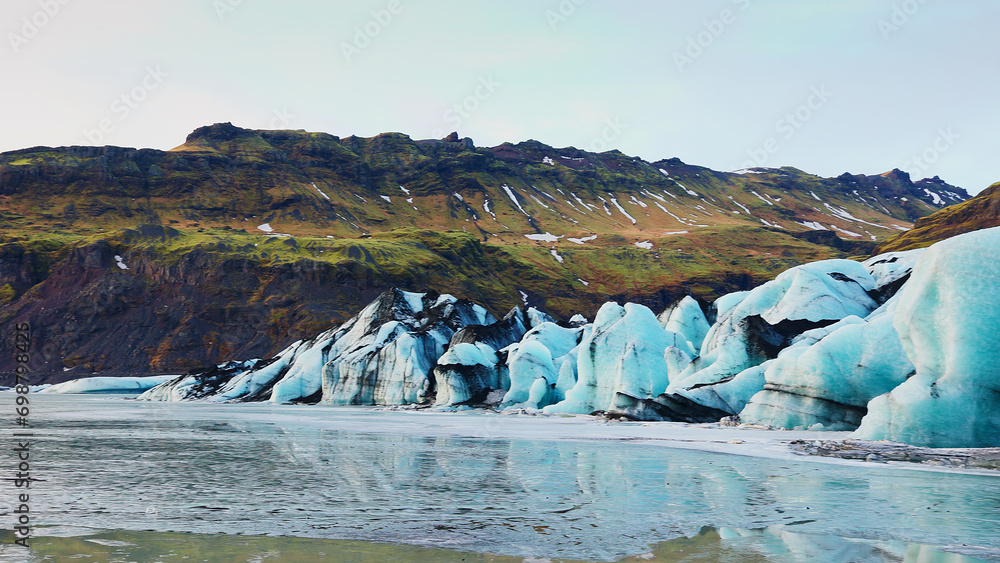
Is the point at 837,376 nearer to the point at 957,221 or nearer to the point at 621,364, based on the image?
the point at 621,364

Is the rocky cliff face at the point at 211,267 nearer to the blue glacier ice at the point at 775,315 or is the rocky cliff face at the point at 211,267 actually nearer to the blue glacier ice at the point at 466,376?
the blue glacier ice at the point at 466,376

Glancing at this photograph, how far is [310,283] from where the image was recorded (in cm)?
12456

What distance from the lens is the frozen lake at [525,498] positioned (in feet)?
28.5

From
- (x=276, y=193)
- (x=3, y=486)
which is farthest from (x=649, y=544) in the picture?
(x=276, y=193)

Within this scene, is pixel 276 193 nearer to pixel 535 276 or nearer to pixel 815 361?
pixel 535 276

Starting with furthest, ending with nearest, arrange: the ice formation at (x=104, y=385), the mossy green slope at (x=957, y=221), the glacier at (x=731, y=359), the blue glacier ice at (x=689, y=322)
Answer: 1. the mossy green slope at (x=957, y=221)
2. the ice formation at (x=104, y=385)
3. the blue glacier ice at (x=689, y=322)
4. the glacier at (x=731, y=359)

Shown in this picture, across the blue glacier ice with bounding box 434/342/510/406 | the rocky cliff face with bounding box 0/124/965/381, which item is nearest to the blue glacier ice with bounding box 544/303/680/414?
the blue glacier ice with bounding box 434/342/510/406

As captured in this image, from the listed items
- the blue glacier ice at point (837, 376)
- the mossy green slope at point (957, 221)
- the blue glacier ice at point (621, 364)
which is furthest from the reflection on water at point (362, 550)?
the mossy green slope at point (957, 221)

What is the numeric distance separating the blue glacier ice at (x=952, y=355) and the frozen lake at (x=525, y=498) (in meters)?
3.92

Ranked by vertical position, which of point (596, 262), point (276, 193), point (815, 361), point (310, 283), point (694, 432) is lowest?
point (694, 432)

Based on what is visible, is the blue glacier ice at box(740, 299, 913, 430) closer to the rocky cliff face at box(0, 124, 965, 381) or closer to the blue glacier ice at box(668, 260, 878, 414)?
the blue glacier ice at box(668, 260, 878, 414)

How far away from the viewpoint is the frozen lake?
869cm

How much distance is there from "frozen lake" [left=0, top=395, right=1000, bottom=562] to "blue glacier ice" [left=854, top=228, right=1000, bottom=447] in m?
3.92

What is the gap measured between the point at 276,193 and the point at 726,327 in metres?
178
